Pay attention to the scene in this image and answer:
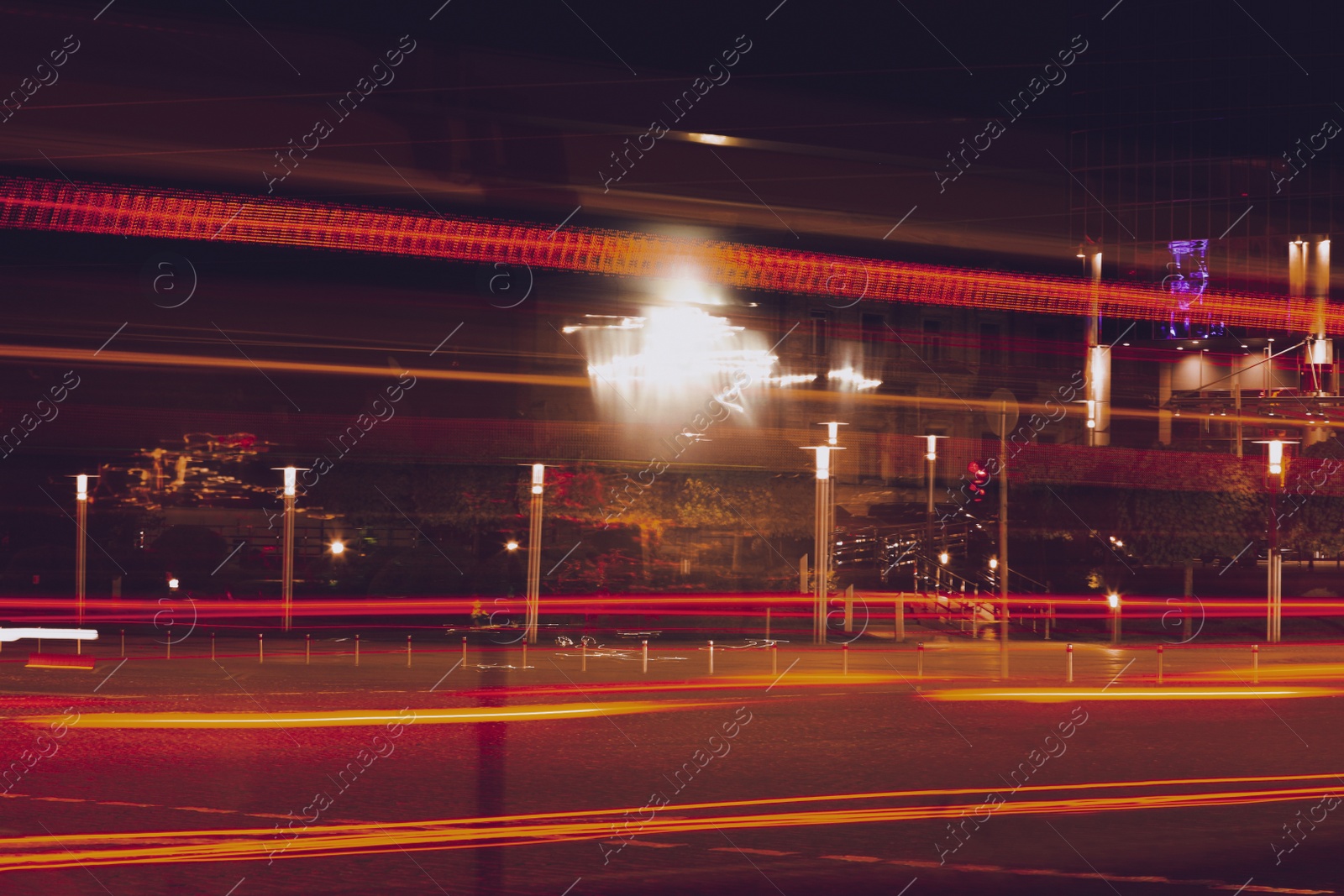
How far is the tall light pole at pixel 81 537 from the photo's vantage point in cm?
2338

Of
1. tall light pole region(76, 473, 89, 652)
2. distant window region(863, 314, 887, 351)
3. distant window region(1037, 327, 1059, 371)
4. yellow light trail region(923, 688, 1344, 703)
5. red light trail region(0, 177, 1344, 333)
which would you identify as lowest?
yellow light trail region(923, 688, 1344, 703)

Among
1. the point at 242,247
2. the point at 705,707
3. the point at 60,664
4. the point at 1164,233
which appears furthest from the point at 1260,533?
the point at 60,664

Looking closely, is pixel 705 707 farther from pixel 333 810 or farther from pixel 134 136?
pixel 134 136

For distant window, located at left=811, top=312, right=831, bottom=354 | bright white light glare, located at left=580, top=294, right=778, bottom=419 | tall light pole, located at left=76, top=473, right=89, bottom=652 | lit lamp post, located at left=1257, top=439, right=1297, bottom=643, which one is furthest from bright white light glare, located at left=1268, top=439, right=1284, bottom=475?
tall light pole, located at left=76, top=473, right=89, bottom=652

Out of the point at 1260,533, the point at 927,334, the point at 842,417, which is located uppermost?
the point at 927,334

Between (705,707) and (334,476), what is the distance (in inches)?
568

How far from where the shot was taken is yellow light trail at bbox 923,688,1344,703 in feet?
51.5

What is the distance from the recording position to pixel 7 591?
25000 millimetres

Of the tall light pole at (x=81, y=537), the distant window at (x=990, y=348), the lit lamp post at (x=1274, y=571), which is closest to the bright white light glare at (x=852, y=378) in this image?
the distant window at (x=990, y=348)

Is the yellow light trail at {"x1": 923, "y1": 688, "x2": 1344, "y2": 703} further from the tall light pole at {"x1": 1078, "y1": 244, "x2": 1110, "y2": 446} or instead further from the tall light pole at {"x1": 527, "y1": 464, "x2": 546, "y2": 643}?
the tall light pole at {"x1": 1078, "y1": 244, "x2": 1110, "y2": 446}

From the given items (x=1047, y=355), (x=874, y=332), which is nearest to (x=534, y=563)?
(x=874, y=332)

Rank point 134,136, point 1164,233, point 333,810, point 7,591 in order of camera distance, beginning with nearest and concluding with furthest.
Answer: point 333,810 < point 134,136 < point 7,591 < point 1164,233

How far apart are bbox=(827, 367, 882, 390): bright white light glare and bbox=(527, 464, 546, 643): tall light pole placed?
15908 millimetres

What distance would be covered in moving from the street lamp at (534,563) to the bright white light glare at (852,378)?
15530 mm
